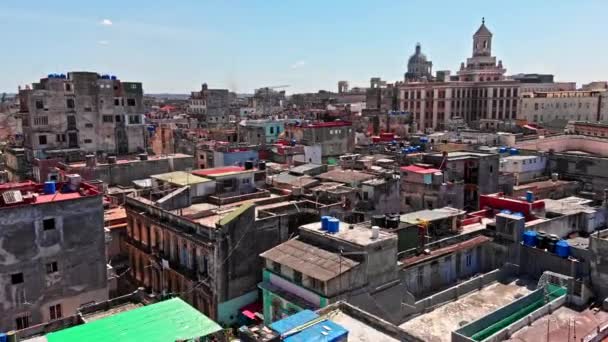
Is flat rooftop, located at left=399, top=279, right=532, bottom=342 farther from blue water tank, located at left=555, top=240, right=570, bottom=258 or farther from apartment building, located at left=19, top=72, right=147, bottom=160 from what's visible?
apartment building, located at left=19, top=72, right=147, bottom=160

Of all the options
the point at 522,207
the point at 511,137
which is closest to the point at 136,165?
the point at 522,207

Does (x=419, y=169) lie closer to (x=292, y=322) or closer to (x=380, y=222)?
(x=380, y=222)

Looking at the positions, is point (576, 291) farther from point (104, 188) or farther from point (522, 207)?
point (104, 188)

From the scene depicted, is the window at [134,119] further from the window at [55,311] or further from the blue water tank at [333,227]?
the blue water tank at [333,227]

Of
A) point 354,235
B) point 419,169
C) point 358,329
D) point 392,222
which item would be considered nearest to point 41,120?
point 419,169

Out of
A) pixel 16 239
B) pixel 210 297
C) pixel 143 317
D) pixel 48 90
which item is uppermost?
pixel 48 90

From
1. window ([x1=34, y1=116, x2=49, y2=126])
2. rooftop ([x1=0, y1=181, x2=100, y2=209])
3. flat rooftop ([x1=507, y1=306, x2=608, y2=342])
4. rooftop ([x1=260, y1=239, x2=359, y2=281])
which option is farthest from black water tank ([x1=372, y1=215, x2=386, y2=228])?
window ([x1=34, y1=116, x2=49, y2=126])

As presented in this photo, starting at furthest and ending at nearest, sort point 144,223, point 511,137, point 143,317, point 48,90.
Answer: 1. point 511,137
2. point 48,90
3. point 144,223
4. point 143,317
